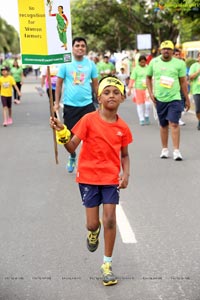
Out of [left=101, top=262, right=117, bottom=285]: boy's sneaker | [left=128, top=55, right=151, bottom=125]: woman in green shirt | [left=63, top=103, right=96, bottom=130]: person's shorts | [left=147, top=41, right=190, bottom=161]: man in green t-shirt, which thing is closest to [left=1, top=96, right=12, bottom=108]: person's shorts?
[left=128, top=55, right=151, bottom=125]: woman in green shirt

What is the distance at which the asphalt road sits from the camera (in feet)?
14.6

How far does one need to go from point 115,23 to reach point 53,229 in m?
41.2

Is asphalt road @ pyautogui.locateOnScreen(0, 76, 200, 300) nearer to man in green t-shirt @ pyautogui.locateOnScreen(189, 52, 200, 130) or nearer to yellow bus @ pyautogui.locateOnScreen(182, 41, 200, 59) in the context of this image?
man in green t-shirt @ pyautogui.locateOnScreen(189, 52, 200, 130)

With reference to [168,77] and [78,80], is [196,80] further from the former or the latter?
[78,80]

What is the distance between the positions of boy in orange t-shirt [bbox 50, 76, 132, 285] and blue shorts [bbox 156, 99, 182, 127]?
498 centimetres

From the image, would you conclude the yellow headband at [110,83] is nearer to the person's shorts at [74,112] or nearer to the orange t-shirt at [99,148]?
the orange t-shirt at [99,148]

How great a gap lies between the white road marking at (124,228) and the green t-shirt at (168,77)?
320 centimetres

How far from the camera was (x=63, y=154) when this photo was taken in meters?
10.6

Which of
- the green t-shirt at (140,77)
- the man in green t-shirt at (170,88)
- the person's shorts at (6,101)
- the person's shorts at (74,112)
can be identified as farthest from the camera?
the person's shorts at (6,101)

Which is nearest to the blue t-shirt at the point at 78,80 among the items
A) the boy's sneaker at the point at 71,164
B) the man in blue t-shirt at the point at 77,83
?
the man in blue t-shirt at the point at 77,83

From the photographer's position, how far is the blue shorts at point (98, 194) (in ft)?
14.8

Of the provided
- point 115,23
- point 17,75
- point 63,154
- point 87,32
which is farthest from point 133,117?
point 87,32

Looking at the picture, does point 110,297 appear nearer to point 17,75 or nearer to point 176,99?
point 176,99

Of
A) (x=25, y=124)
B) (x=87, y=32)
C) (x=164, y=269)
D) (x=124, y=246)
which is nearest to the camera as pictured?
(x=164, y=269)
